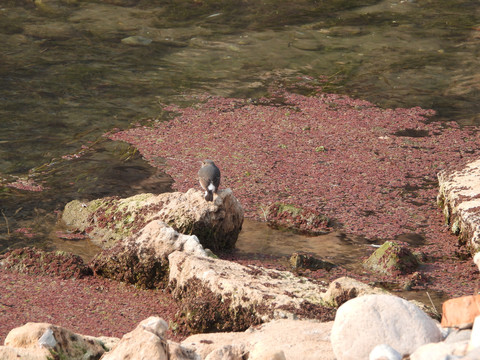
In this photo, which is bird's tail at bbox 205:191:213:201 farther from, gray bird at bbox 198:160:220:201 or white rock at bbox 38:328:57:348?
white rock at bbox 38:328:57:348

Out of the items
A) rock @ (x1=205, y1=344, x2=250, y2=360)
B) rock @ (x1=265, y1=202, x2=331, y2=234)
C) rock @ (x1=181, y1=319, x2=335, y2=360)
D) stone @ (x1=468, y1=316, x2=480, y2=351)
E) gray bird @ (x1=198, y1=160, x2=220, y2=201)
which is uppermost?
stone @ (x1=468, y1=316, x2=480, y2=351)

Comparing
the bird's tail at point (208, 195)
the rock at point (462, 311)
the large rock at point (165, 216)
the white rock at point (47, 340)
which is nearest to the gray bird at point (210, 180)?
the bird's tail at point (208, 195)

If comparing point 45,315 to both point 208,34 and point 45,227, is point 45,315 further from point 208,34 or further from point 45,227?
point 208,34

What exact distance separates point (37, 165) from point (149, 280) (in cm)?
458

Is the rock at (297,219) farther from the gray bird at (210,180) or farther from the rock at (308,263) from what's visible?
the gray bird at (210,180)

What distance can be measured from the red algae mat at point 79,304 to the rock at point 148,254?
0.43ft

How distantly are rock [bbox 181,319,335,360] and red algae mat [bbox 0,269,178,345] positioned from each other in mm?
973

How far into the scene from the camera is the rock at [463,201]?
28.4ft

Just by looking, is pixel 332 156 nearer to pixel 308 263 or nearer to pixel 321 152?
pixel 321 152

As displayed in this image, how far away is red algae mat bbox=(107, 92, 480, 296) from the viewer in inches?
375

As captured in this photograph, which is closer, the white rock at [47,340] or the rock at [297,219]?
the white rock at [47,340]

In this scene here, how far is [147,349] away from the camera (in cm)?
464

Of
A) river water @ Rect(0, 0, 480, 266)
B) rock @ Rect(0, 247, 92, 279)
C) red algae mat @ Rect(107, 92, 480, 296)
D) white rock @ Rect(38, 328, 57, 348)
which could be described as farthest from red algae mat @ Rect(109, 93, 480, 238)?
white rock @ Rect(38, 328, 57, 348)

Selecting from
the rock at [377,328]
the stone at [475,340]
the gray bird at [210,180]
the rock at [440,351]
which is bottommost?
the gray bird at [210,180]
